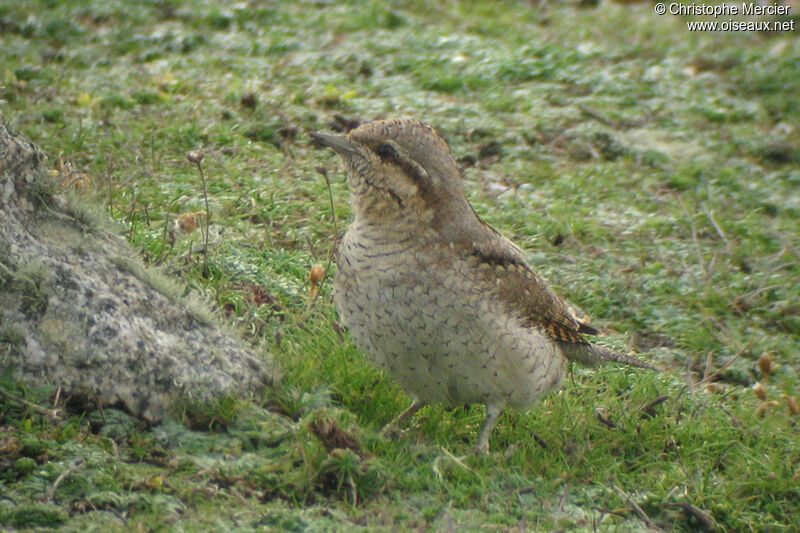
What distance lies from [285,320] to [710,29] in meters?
7.75

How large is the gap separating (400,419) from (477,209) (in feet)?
8.69

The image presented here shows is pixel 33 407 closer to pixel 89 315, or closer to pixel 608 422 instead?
pixel 89 315

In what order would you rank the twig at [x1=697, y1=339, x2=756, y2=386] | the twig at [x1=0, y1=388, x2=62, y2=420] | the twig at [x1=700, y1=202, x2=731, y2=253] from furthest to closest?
the twig at [x1=700, y1=202, x2=731, y2=253] < the twig at [x1=697, y1=339, x2=756, y2=386] < the twig at [x1=0, y1=388, x2=62, y2=420]

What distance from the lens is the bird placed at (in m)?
3.80

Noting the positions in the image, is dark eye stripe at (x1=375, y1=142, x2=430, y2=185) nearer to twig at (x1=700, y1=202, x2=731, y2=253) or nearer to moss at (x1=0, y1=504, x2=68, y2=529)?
moss at (x1=0, y1=504, x2=68, y2=529)

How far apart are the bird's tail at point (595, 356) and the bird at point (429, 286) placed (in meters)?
0.44

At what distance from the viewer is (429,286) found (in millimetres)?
3787

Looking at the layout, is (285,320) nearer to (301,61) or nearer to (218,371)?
(218,371)

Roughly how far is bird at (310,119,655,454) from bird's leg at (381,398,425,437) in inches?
0.5

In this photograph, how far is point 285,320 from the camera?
4789 millimetres

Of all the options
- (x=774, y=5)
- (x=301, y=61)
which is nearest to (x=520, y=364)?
(x=301, y=61)

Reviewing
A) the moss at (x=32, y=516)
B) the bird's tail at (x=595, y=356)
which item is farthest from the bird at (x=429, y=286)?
the moss at (x=32, y=516)

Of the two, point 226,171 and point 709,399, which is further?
point 226,171

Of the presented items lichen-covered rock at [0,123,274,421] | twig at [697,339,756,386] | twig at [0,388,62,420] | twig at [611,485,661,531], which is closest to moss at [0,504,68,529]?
twig at [0,388,62,420]
